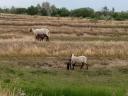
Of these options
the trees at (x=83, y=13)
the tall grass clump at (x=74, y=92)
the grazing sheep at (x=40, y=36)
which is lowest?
the trees at (x=83, y=13)

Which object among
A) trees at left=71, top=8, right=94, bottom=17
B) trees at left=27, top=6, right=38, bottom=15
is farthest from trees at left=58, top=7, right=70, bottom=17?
trees at left=27, top=6, right=38, bottom=15

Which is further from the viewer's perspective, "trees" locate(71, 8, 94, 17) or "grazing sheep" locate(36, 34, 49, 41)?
"trees" locate(71, 8, 94, 17)

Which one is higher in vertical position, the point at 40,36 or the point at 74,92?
the point at 74,92

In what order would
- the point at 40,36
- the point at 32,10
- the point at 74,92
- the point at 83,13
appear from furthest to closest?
1. the point at 32,10
2. the point at 83,13
3. the point at 40,36
4. the point at 74,92

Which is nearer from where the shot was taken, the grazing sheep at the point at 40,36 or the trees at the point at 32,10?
the grazing sheep at the point at 40,36

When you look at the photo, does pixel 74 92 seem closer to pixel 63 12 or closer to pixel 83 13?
pixel 83 13

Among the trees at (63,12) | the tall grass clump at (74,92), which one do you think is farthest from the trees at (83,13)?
the tall grass clump at (74,92)

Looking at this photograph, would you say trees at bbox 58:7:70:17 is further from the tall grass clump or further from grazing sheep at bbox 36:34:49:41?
the tall grass clump

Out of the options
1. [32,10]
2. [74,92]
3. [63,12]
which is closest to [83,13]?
[63,12]

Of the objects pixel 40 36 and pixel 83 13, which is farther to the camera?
pixel 83 13

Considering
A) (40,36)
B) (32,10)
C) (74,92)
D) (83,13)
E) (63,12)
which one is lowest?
(83,13)

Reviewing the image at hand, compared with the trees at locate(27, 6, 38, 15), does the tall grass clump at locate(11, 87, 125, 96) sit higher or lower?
higher

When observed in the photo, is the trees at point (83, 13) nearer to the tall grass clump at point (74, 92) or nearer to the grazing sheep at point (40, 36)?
the grazing sheep at point (40, 36)

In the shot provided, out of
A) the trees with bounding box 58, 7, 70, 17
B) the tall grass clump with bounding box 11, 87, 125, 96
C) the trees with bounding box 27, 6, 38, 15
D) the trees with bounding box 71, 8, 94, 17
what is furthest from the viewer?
the trees with bounding box 27, 6, 38, 15
